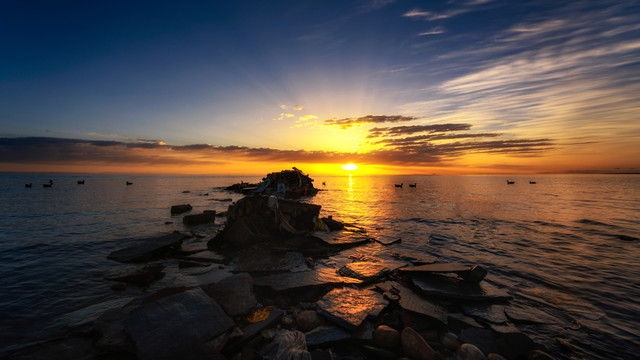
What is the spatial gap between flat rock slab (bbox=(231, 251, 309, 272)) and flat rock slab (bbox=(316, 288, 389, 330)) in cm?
202

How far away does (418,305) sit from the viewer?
16.6 ft

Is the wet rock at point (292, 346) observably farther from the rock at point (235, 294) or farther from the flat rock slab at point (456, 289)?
the flat rock slab at point (456, 289)

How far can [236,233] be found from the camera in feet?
31.2

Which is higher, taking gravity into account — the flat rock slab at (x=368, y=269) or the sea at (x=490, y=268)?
the flat rock slab at (x=368, y=269)

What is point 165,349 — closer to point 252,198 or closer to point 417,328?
point 417,328

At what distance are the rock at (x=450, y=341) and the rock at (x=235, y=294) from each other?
372 cm

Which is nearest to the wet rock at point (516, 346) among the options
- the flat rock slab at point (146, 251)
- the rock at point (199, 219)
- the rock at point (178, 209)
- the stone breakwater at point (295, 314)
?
the stone breakwater at point (295, 314)

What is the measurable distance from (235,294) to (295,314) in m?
1.45

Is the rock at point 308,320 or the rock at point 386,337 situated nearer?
the rock at point 386,337

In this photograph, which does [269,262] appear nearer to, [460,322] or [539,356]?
[460,322]

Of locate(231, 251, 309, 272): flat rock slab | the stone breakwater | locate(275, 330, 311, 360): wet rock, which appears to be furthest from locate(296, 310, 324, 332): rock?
locate(231, 251, 309, 272): flat rock slab

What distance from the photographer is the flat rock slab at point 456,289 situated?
5.56 m

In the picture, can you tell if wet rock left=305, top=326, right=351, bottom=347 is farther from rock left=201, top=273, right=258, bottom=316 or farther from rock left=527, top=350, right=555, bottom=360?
rock left=527, top=350, right=555, bottom=360

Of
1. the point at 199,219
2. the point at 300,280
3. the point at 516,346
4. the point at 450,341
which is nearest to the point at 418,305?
the point at 450,341
